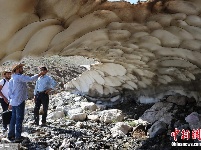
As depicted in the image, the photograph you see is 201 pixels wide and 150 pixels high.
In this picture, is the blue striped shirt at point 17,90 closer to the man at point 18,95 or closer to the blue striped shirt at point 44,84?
the man at point 18,95

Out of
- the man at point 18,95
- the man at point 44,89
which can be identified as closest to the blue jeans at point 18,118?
the man at point 18,95

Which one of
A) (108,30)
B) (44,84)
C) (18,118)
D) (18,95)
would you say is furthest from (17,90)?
(108,30)

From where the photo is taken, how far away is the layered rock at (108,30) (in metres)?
2.60

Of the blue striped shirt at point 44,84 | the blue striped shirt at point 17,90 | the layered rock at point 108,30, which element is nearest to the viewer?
the layered rock at point 108,30

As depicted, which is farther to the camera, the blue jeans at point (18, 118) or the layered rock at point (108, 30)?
the blue jeans at point (18, 118)

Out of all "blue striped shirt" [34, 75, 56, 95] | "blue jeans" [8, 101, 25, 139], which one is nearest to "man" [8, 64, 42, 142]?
"blue jeans" [8, 101, 25, 139]

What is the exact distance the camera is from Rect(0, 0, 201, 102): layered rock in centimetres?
260

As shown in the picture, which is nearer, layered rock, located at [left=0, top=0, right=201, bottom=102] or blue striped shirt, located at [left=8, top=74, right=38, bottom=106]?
layered rock, located at [left=0, top=0, right=201, bottom=102]

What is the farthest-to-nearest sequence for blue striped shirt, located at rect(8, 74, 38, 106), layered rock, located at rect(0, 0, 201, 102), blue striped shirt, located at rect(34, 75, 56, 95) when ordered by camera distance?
blue striped shirt, located at rect(34, 75, 56, 95)
blue striped shirt, located at rect(8, 74, 38, 106)
layered rock, located at rect(0, 0, 201, 102)

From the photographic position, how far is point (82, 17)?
9.03ft

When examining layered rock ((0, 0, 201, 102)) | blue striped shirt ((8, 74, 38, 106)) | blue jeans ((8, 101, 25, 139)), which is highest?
layered rock ((0, 0, 201, 102))

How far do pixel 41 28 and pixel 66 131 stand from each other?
7.13ft

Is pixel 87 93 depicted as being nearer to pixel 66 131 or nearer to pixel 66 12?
pixel 66 131

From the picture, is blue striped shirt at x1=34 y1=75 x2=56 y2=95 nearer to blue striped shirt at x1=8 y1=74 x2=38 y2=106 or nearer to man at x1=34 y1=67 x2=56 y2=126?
man at x1=34 y1=67 x2=56 y2=126
